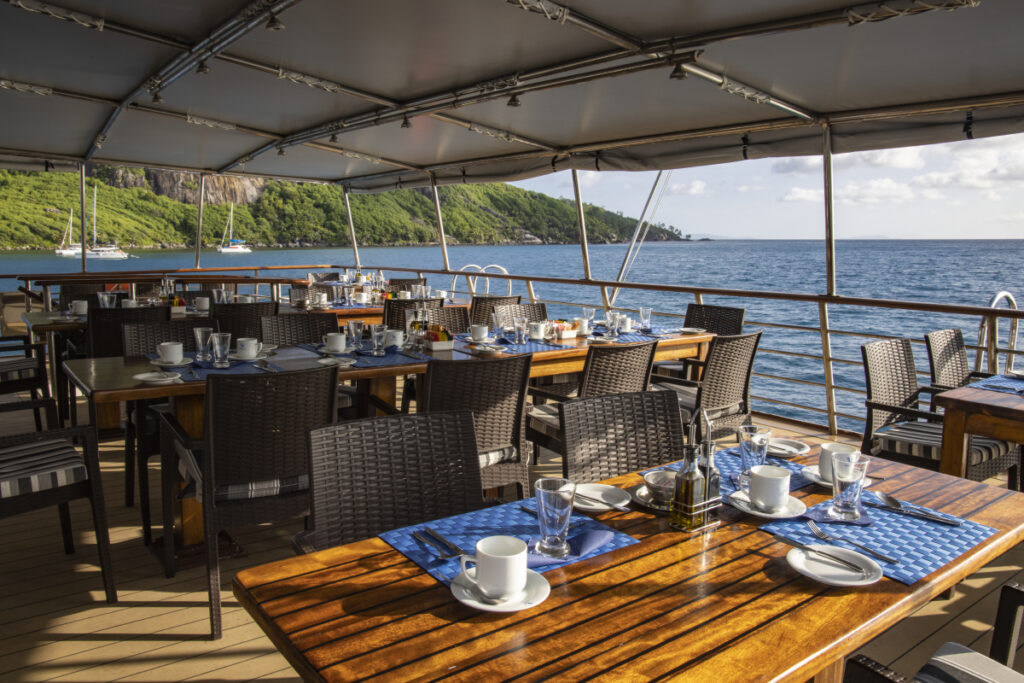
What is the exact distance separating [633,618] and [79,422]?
194 inches

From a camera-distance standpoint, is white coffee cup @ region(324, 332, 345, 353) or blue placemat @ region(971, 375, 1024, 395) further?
white coffee cup @ region(324, 332, 345, 353)

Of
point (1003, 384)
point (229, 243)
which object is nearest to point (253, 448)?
point (1003, 384)

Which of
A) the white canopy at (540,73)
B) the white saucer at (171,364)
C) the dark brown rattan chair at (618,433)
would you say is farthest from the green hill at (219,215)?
the dark brown rattan chair at (618,433)

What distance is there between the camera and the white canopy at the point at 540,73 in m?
3.35

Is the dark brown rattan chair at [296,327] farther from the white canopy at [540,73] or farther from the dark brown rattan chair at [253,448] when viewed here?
the white canopy at [540,73]

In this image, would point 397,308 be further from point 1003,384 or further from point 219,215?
point 219,215

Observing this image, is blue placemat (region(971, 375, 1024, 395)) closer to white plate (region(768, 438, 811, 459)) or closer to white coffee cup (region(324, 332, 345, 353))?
white plate (region(768, 438, 811, 459))

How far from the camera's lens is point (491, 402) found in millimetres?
2555

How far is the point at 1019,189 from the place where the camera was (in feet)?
136

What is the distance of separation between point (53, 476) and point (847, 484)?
7.84 feet

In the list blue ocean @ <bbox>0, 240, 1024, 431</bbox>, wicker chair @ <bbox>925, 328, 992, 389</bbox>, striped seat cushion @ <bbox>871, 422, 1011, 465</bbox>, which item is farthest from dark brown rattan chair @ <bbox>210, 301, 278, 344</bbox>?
blue ocean @ <bbox>0, 240, 1024, 431</bbox>

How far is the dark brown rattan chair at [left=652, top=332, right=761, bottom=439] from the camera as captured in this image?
10.2 ft

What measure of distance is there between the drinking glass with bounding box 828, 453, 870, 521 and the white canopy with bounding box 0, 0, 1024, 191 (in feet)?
7.75

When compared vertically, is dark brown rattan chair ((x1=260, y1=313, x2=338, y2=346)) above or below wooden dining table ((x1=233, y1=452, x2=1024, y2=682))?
above
